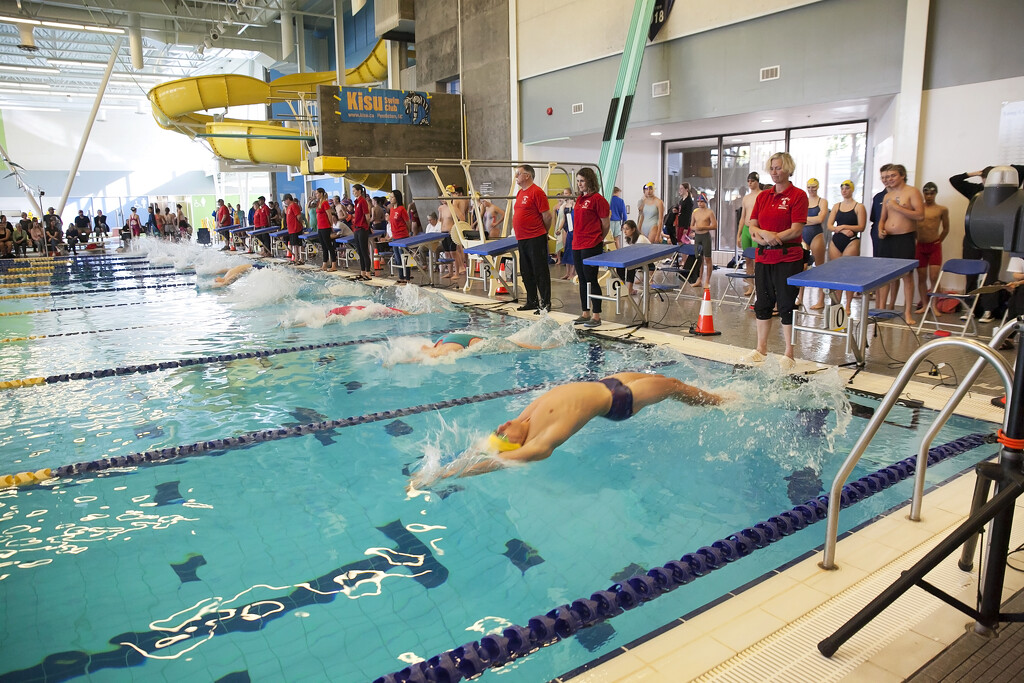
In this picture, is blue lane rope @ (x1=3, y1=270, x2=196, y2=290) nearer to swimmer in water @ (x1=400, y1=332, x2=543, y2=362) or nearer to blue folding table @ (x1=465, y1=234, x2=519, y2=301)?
blue folding table @ (x1=465, y1=234, x2=519, y2=301)

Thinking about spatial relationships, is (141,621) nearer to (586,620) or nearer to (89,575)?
(89,575)

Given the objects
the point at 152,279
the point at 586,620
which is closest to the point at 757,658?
the point at 586,620

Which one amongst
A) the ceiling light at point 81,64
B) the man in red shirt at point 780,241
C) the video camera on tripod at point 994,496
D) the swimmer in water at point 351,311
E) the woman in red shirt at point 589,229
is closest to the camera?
the video camera on tripod at point 994,496

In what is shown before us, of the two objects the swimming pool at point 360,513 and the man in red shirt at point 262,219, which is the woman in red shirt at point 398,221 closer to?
the swimming pool at point 360,513

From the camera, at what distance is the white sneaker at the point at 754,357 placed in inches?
196

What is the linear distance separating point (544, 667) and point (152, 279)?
13414mm

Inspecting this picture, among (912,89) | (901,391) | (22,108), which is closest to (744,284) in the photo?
(912,89)

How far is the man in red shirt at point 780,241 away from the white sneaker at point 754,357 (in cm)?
16

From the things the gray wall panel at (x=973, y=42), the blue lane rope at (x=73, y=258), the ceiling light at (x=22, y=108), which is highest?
the ceiling light at (x=22, y=108)

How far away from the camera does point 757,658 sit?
1687mm

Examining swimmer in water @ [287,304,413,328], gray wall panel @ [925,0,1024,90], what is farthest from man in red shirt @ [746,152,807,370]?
swimmer in water @ [287,304,413,328]

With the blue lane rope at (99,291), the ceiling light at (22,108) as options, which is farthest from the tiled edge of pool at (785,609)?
the ceiling light at (22,108)

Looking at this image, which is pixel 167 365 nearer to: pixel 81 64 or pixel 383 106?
pixel 383 106

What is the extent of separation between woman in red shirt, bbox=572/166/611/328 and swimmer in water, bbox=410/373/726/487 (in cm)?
351
